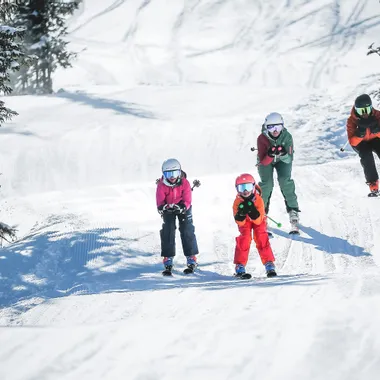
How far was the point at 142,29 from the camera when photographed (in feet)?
177

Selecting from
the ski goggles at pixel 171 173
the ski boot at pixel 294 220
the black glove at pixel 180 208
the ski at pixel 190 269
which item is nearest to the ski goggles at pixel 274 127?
the ski boot at pixel 294 220

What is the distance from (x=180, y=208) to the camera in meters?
8.07

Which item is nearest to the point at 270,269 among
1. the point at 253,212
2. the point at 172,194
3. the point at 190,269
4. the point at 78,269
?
the point at 253,212

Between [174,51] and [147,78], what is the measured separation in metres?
6.34

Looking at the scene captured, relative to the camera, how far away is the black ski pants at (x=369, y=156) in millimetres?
10156

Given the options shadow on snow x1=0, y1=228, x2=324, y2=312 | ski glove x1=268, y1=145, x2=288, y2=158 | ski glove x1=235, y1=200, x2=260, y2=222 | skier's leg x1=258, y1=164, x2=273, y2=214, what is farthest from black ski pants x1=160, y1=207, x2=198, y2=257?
ski glove x1=268, y1=145, x2=288, y2=158

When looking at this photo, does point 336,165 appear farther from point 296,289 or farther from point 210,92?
point 210,92

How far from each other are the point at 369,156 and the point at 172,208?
411 cm

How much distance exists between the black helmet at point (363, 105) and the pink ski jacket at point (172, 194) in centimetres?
362

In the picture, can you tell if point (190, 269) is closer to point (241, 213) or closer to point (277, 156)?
point (241, 213)

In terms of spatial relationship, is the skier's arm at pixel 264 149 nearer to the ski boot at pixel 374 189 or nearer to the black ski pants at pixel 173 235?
the black ski pants at pixel 173 235

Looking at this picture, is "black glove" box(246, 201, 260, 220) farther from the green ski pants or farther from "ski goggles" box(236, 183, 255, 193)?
the green ski pants

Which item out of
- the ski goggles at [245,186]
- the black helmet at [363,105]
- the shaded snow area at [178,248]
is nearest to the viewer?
the shaded snow area at [178,248]

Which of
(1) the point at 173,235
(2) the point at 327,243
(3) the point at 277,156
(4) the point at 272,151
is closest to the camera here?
(1) the point at 173,235
